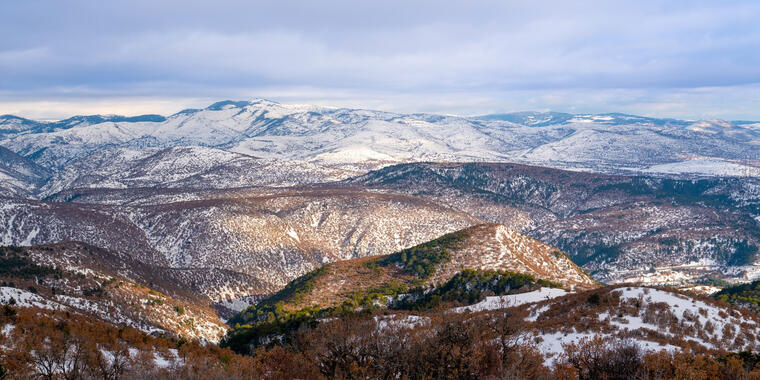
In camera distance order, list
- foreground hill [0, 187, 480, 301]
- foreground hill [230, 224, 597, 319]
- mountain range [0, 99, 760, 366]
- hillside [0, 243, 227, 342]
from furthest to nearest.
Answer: foreground hill [0, 187, 480, 301], foreground hill [230, 224, 597, 319], hillside [0, 243, 227, 342], mountain range [0, 99, 760, 366]

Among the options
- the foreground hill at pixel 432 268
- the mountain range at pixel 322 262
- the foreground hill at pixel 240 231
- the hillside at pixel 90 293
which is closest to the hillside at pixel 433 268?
the foreground hill at pixel 432 268

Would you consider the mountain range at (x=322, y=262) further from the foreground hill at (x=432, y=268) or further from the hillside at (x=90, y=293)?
the foreground hill at (x=432, y=268)

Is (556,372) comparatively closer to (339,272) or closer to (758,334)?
(758,334)

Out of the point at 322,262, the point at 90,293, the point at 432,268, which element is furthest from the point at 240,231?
the point at 432,268

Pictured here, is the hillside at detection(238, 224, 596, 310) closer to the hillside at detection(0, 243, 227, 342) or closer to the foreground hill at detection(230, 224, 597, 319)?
the foreground hill at detection(230, 224, 597, 319)

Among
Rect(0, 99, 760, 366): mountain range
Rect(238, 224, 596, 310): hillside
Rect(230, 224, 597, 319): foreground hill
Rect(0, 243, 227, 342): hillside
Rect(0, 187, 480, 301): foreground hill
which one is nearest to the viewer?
Rect(0, 99, 760, 366): mountain range

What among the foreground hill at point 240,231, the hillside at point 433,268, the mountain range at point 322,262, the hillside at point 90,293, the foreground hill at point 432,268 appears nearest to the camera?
the mountain range at point 322,262

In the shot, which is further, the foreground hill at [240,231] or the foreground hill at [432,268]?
the foreground hill at [240,231]

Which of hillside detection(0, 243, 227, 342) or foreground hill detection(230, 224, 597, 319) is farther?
foreground hill detection(230, 224, 597, 319)

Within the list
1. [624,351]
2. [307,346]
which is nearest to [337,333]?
[307,346]

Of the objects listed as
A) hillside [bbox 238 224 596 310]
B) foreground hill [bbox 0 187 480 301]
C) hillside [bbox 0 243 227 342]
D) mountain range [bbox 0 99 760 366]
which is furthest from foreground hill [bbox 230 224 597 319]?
foreground hill [bbox 0 187 480 301]

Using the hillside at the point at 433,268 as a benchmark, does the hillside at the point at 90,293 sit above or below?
above
